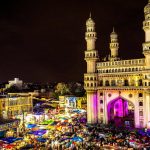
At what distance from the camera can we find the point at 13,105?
151 feet

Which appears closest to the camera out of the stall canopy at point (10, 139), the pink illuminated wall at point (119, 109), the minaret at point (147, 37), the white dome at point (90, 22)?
the stall canopy at point (10, 139)

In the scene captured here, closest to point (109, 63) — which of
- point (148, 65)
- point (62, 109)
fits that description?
point (148, 65)

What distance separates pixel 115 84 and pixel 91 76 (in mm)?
3608

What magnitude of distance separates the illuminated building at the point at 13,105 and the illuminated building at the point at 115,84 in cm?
1090

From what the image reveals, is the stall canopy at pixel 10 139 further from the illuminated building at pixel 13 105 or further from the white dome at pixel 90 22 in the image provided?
the white dome at pixel 90 22

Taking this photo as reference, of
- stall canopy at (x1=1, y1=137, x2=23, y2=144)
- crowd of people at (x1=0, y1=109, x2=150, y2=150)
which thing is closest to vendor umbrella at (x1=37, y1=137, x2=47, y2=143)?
crowd of people at (x1=0, y1=109, x2=150, y2=150)

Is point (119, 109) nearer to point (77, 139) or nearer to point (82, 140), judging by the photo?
point (77, 139)

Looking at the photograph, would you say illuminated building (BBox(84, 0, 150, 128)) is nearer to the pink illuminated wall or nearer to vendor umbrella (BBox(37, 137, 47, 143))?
the pink illuminated wall

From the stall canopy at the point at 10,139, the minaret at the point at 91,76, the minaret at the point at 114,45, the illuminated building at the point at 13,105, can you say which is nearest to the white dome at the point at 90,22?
the minaret at the point at 91,76

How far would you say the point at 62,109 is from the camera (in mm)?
55531

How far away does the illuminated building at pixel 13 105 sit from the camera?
44.1 metres

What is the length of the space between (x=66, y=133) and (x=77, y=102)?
88.0 ft

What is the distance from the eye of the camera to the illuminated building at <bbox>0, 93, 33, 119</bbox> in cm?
4406

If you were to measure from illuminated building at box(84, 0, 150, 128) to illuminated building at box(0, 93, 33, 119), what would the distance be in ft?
35.8
